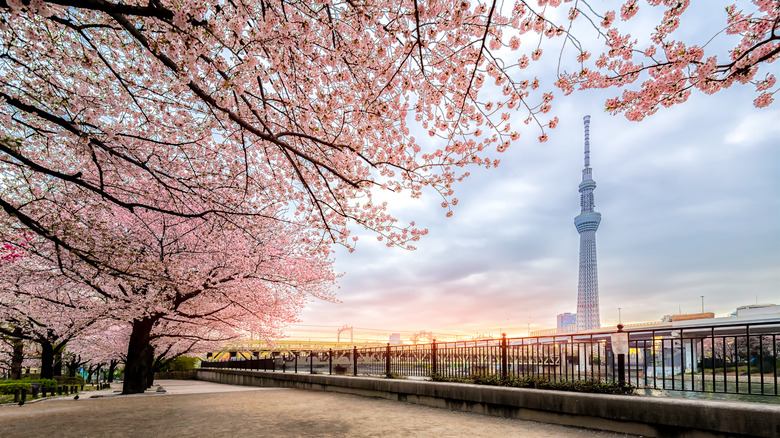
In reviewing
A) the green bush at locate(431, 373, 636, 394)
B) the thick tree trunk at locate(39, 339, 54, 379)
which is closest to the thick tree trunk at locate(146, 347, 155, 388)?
the thick tree trunk at locate(39, 339, 54, 379)

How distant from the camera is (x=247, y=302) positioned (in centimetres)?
1803

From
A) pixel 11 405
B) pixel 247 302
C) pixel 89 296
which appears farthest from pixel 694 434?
pixel 89 296

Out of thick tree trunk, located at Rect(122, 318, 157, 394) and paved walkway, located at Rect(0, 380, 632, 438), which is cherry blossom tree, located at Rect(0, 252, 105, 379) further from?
paved walkway, located at Rect(0, 380, 632, 438)

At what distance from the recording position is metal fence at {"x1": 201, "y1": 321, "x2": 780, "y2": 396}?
709 centimetres

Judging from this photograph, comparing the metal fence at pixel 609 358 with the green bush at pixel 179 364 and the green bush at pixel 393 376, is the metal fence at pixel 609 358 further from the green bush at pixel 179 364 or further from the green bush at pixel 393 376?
the green bush at pixel 179 364

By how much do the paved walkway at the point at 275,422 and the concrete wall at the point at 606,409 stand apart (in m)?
0.28

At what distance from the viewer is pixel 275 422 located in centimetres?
802

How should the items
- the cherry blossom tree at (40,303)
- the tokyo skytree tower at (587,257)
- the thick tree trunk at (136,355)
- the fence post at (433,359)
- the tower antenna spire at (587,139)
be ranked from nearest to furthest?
1. the fence post at (433,359)
2. the cherry blossom tree at (40,303)
3. the thick tree trunk at (136,355)
4. the tokyo skytree tower at (587,257)
5. the tower antenna spire at (587,139)

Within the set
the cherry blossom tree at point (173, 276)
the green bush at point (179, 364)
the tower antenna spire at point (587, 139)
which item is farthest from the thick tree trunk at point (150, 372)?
the tower antenna spire at point (587, 139)

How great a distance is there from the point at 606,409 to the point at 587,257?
121347mm

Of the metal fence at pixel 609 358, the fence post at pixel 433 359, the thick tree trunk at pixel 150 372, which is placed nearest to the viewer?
the metal fence at pixel 609 358

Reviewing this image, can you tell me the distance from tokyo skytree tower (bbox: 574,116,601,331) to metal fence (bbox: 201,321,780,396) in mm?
99165

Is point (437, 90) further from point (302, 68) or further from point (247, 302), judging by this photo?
point (247, 302)

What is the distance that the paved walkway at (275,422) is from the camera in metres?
6.88
